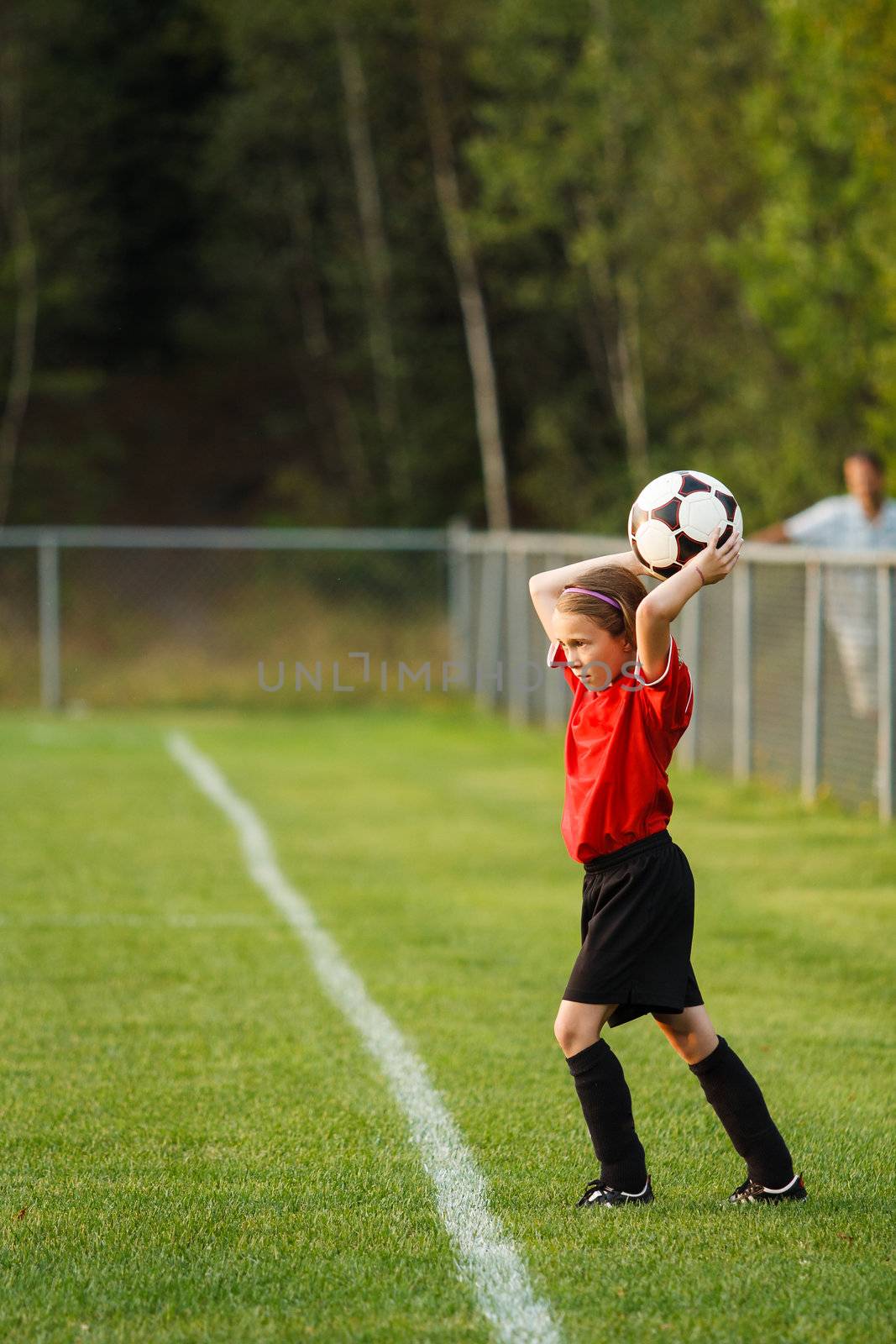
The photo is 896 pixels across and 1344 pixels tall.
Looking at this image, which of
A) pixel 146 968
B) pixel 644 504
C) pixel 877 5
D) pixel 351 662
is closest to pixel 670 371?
pixel 351 662

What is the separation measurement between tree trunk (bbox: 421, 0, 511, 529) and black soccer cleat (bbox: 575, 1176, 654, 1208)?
23464 mm

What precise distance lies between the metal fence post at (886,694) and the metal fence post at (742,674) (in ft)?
6.92

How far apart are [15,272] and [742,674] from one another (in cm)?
1987

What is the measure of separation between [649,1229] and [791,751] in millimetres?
8327

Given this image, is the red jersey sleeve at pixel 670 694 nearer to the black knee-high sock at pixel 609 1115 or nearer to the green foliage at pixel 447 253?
the black knee-high sock at pixel 609 1115

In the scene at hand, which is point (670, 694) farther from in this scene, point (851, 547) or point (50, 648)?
point (50, 648)

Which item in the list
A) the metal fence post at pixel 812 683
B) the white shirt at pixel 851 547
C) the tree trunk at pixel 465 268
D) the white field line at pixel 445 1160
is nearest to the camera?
the white field line at pixel 445 1160

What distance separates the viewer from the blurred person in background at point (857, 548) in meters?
10.6

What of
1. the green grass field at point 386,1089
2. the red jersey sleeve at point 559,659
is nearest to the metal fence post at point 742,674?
the green grass field at point 386,1089

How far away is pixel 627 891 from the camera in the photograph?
3.93 m

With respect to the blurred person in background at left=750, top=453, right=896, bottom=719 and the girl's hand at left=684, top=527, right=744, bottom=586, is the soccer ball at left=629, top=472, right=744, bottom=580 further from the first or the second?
the blurred person in background at left=750, top=453, right=896, bottom=719

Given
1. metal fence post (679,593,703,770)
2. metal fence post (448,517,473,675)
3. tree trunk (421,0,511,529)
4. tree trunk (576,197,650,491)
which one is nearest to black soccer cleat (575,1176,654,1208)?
metal fence post (679,593,703,770)

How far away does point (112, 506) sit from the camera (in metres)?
32.8

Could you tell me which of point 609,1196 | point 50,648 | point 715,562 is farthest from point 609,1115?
point 50,648
